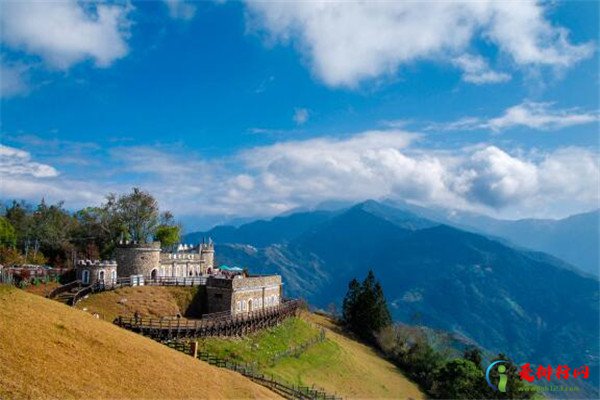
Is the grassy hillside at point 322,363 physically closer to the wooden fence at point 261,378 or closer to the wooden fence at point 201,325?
the wooden fence at point 201,325

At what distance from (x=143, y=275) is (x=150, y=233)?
27.9m

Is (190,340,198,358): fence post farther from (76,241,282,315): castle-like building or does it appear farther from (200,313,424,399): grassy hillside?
(76,241,282,315): castle-like building

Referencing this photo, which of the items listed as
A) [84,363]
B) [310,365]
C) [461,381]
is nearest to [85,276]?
[310,365]

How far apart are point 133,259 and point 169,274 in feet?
25.1

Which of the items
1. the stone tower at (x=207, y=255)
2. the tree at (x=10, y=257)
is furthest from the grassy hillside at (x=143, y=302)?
the tree at (x=10, y=257)

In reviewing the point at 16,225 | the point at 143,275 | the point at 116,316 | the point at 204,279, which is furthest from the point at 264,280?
the point at 16,225

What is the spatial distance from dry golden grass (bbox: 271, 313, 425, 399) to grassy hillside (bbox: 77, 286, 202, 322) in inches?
500

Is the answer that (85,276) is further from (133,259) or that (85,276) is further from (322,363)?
(322,363)

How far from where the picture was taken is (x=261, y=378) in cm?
4059

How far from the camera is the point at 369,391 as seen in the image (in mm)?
54094

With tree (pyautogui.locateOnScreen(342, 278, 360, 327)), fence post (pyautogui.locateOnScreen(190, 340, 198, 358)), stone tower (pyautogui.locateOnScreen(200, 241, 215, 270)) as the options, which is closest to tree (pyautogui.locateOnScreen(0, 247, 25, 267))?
stone tower (pyautogui.locateOnScreen(200, 241, 215, 270))

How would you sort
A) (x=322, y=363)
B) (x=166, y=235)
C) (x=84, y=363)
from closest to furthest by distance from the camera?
1. (x=84, y=363)
2. (x=322, y=363)
3. (x=166, y=235)

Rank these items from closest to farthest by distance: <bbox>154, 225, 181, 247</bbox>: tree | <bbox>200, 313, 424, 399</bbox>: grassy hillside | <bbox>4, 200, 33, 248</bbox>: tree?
1. <bbox>200, 313, 424, 399</bbox>: grassy hillside
2. <bbox>4, 200, 33, 248</bbox>: tree
3. <bbox>154, 225, 181, 247</bbox>: tree

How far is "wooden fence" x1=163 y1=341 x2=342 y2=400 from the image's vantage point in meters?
39.4
